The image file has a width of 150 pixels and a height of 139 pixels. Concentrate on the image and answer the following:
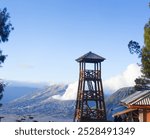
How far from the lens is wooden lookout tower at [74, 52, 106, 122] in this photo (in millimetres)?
40500

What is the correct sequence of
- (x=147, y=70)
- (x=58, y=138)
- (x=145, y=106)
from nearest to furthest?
(x=58, y=138), (x=145, y=106), (x=147, y=70)

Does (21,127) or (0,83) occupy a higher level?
(0,83)

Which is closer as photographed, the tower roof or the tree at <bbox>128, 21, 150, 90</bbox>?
the tree at <bbox>128, 21, 150, 90</bbox>

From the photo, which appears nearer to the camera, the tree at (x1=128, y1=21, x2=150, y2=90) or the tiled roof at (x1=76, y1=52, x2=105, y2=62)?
the tree at (x1=128, y1=21, x2=150, y2=90)

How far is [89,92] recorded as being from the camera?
1614 inches

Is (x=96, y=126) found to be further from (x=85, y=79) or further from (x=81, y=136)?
(x=85, y=79)

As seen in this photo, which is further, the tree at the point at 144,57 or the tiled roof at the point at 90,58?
the tiled roof at the point at 90,58

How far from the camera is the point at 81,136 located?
916 cm

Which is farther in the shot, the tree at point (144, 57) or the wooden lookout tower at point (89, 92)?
the wooden lookout tower at point (89, 92)

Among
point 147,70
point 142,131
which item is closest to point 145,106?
point 142,131

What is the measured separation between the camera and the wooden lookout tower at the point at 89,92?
40500 mm

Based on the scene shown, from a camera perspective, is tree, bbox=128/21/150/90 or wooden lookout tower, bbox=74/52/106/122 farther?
wooden lookout tower, bbox=74/52/106/122

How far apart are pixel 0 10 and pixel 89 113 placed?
1793 cm

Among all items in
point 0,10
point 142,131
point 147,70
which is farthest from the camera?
point 147,70
